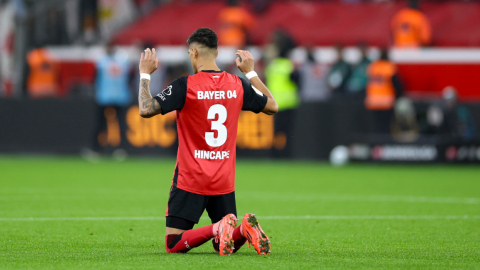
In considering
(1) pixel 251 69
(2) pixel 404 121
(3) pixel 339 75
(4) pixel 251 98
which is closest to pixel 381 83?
(3) pixel 339 75

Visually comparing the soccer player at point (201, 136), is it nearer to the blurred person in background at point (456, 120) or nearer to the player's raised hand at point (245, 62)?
the player's raised hand at point (245, 62)

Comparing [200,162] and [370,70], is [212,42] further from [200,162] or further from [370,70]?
[370,70]

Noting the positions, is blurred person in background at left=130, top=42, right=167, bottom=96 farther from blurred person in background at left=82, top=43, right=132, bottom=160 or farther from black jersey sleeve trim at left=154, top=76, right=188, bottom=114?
black jersey sleeve trim at left=154, top=76, right=188, bottom=114

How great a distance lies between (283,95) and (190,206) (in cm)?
1109

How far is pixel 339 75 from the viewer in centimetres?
1806

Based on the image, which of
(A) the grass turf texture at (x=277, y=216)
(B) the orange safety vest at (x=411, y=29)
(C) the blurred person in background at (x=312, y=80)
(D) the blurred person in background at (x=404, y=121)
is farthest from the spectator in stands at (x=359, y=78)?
(B) the orange safety vest at (x=411, y=29)

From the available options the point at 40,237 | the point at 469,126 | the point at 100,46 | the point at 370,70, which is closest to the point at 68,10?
the point at 100,46

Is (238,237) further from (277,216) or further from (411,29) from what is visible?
(411,29)

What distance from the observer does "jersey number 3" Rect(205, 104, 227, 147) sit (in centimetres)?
605

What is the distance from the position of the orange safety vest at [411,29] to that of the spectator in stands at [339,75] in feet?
12.5

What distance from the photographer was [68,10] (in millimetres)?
23828

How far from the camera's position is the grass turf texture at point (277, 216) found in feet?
19.0

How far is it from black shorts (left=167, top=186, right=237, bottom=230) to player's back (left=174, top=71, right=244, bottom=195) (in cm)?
5

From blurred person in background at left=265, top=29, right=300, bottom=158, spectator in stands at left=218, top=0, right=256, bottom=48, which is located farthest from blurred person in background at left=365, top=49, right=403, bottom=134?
spectator in stands at left=218, top=0, right=256, bottom=48
